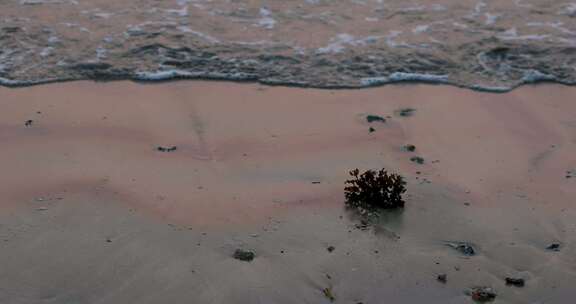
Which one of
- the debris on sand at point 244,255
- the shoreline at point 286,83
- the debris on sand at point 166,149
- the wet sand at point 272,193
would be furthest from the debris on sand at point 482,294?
the shoreline at point 286,83

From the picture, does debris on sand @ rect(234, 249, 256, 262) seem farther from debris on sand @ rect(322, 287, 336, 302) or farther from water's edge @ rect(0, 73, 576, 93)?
water's edge @ rect(0, 73, 576, 93)

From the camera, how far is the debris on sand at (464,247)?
15.1ft

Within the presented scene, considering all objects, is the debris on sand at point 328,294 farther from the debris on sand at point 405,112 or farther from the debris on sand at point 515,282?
the debris on sand at point 405,112

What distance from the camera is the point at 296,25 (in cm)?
854

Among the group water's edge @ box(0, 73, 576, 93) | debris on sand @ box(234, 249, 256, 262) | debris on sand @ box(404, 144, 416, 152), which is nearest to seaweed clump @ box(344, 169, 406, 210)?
debris on sand @ box(404, 144, 416, 152)

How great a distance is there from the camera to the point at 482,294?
164 inches

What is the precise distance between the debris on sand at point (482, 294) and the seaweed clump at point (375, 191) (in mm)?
1002

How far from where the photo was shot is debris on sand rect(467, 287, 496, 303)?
163 inches

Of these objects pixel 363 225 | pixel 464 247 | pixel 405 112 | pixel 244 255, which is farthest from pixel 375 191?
pixel 405 112

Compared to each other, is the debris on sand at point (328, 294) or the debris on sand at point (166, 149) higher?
the debris on sand at point (166, 149)

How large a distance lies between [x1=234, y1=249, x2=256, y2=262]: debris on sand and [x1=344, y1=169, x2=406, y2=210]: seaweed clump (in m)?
0.93

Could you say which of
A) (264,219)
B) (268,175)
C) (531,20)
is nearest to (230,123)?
(268,175)

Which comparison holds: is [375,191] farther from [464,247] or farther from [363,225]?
[464,247]

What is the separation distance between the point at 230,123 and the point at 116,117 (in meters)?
1.02
